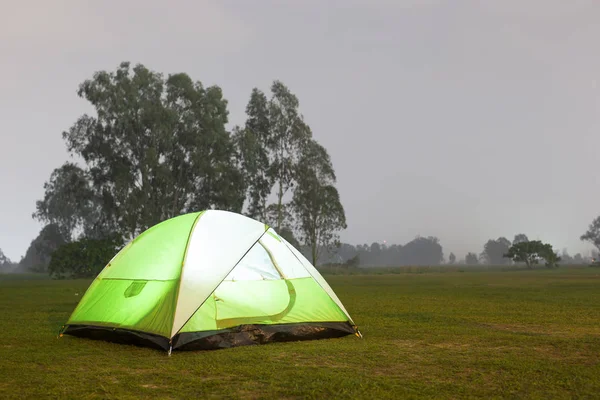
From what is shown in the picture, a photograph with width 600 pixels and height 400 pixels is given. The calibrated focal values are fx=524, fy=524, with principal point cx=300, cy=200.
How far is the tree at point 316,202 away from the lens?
168 ft

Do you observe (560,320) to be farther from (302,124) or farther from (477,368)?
(302,124)

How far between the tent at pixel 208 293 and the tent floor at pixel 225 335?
0.05ft

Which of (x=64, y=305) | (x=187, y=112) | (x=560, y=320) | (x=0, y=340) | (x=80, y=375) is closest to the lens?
(x=80, y=375)

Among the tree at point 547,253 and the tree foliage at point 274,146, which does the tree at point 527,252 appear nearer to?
the tree at point 547,253

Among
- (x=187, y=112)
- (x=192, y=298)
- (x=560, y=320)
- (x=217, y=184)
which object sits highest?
(x=187, y=112)

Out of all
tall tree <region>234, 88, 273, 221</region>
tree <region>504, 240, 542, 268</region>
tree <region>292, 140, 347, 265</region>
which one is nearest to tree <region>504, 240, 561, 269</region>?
tree <region>504, 240, 542, 268</region>

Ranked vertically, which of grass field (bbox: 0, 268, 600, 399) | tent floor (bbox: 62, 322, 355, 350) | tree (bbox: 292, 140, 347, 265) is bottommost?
grass field (bbox: 0, 268, 600, 399)

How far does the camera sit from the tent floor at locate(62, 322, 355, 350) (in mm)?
7527

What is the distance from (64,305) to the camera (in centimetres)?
1591

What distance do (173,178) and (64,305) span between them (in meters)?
29.3

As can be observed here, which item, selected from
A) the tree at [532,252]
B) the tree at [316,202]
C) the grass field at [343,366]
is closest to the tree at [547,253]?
the tree at [532,252]

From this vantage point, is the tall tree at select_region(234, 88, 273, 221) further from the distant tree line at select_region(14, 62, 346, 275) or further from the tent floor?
the tent floor

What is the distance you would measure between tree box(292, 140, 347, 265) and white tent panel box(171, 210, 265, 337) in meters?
41.7

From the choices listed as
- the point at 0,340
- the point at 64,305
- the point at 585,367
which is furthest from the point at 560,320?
the point at 64,305
